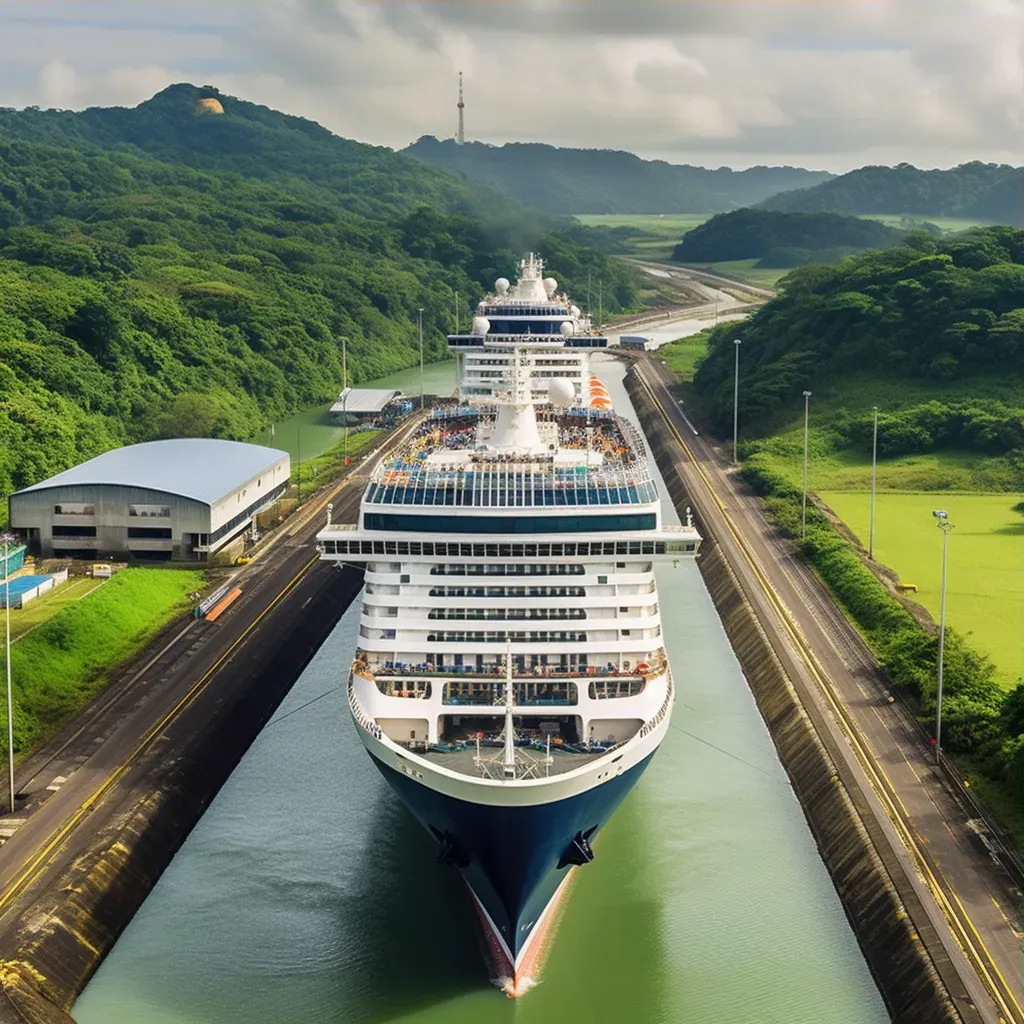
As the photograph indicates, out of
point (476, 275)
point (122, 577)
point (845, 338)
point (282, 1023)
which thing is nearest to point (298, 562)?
point (122, 577)

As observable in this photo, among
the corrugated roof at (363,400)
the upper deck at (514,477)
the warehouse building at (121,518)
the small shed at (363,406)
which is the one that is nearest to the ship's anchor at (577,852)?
the upper deck at (514,477)

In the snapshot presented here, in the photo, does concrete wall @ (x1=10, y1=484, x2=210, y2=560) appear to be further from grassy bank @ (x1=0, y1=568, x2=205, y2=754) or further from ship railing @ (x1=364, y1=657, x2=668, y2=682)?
ship railing @ (x1=364, y1=657, x2=668, y2=682)

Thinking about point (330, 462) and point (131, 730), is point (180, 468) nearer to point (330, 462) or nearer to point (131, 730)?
point (330, 462)

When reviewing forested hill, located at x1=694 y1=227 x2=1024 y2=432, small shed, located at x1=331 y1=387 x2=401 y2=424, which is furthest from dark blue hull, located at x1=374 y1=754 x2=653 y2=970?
small shed, located at x1=331 y1=387 x2=401 y2=424

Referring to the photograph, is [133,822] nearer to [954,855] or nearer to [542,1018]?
[542,1018]

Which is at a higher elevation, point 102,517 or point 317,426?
point 102,517

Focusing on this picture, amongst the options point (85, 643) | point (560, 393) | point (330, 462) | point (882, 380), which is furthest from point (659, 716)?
point (882, 380)

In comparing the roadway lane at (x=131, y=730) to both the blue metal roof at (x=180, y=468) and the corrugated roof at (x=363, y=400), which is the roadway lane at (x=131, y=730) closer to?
the blue metal roof at (x=180, y=468)
